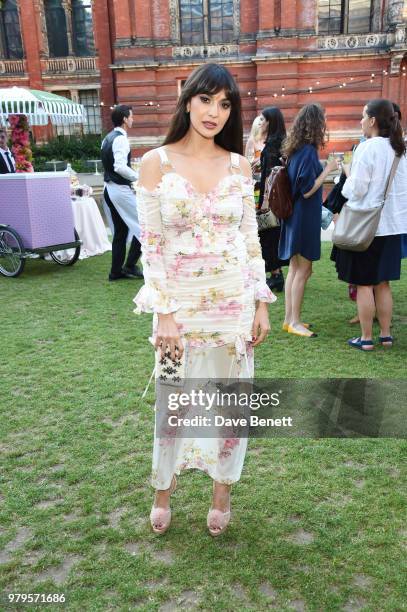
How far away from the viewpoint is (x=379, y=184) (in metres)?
3.69

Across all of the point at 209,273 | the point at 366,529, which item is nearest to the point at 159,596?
the point at 366,529

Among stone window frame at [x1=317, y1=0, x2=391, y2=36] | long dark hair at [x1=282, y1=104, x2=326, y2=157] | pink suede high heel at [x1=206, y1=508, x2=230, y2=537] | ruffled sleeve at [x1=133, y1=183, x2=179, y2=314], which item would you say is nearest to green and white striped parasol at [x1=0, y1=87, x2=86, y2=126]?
long dark hair at [x1=282, y1=104, x2=326, y2=157]

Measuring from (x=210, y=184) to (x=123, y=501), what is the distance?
4.96ft

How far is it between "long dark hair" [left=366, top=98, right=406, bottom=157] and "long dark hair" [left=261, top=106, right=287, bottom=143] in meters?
1.32

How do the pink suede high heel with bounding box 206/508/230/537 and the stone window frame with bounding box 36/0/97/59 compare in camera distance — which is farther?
the stone window frame with bounding box 36/0/97/59

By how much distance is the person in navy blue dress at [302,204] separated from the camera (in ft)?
13.2

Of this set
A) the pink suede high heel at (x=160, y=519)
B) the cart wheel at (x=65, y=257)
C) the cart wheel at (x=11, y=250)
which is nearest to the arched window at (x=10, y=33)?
the cart wheel at (x=65, y=257)

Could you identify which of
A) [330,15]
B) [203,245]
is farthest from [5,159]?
[330,15]

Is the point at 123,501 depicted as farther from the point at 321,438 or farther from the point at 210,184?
the point at 210,184

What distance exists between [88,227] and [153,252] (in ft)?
21.0

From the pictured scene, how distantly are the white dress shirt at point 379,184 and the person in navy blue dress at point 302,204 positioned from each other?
0.39m

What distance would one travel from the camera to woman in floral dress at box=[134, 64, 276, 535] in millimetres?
1895

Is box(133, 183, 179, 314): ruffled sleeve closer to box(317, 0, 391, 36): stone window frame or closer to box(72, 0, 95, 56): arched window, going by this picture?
box(317, 0, 391, 36): stone window frame

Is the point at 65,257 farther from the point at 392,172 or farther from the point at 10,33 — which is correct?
the point at 10,33
